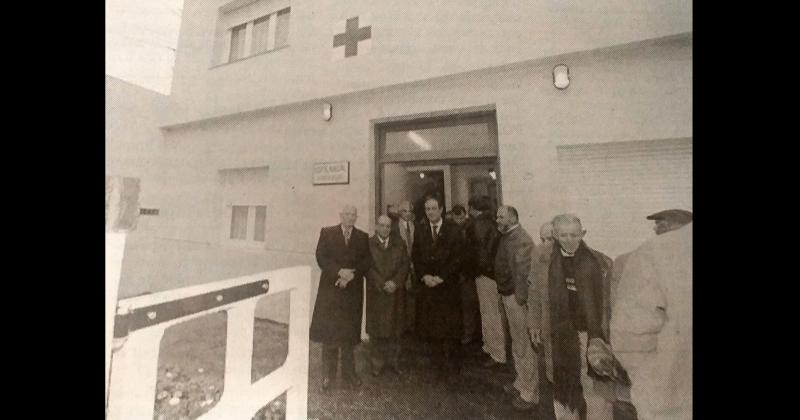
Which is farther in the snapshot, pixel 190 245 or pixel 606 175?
pixel 190 245

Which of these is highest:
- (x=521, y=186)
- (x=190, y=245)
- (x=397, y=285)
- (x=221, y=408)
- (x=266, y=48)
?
(x=266, y=48)

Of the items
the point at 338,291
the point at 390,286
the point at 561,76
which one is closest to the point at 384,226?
the point at 390,286

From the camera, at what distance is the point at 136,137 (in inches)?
68.9

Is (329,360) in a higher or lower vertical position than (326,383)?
higher

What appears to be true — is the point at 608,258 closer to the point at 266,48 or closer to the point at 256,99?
the point at 256,99

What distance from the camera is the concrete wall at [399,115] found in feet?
4.30

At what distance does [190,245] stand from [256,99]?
864 millimetres

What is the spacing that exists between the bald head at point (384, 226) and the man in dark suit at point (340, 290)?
0.08m

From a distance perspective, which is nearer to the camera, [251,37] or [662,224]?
[662,224]

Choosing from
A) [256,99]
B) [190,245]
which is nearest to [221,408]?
[190,245]

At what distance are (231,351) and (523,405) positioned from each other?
128 cm

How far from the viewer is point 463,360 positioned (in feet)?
4.98

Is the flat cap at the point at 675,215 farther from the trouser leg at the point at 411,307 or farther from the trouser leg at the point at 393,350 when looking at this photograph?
the trouser leg at the point at 393,350

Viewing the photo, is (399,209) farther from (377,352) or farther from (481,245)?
(377,352)
